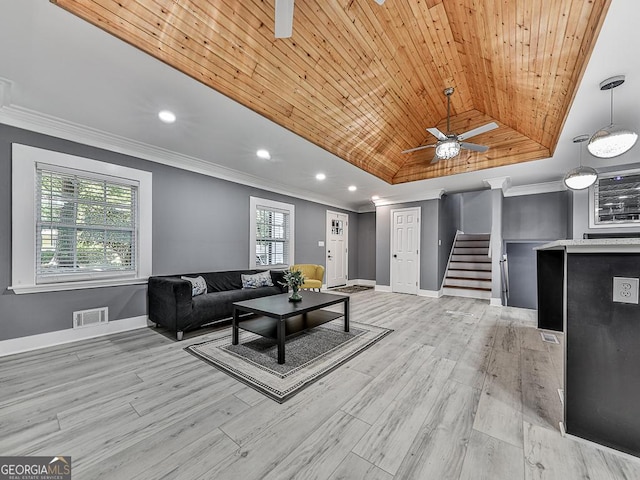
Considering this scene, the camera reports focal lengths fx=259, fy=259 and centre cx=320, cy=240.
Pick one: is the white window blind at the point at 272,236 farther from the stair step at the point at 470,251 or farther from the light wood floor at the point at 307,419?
the stair step at the point at 470,251

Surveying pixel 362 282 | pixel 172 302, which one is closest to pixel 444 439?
pixel 172 302

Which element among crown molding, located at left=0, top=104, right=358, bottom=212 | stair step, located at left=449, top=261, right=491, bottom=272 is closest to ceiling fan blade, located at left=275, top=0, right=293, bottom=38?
crown molding, located at left=0, top=104, right=358, bottom=212

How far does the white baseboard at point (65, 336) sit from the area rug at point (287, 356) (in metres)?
1.21

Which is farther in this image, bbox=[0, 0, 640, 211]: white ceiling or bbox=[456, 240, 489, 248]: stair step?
bbox=[456, 240, 489, 248]: stair step

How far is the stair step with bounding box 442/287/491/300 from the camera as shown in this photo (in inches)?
227

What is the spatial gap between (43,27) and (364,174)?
166 inches

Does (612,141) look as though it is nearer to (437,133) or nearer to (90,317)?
(437,133)

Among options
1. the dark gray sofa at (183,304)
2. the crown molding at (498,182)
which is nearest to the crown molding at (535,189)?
the crown molding at (498,182)

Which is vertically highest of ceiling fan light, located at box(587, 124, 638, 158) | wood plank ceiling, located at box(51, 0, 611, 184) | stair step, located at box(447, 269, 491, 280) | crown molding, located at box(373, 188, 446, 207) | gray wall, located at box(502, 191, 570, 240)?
wood plank ceiling, located at box(51, 0, 611, 184)

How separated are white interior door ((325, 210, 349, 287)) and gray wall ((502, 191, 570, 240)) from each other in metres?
3.92

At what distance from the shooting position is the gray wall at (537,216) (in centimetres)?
526

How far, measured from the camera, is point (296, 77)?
284 cm

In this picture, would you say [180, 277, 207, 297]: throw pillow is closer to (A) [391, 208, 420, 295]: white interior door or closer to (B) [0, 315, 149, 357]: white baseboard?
(B) [0, 315, 149, 357]: white baseboard

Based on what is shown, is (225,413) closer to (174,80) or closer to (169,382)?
(169,382)
